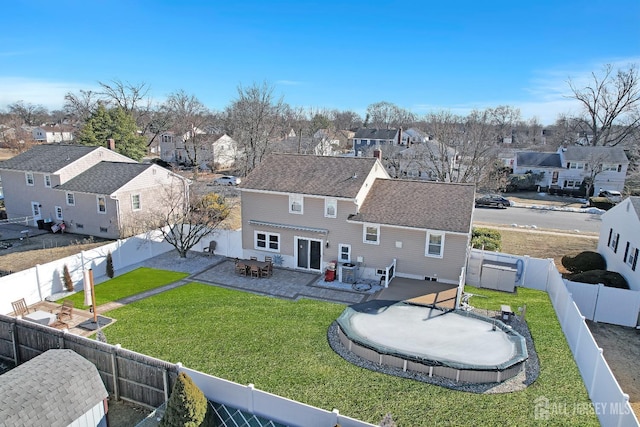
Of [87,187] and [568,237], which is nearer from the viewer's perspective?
[87,187]

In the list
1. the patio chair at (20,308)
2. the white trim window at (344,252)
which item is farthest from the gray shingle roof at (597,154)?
the patio chair at (20,308)

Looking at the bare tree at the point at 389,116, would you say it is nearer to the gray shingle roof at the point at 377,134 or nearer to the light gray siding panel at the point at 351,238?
the gray shingle roof at the point at 377,134

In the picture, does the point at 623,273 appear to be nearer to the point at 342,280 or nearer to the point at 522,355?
the point at 522,355

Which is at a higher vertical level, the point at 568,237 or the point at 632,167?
the point at 632,167

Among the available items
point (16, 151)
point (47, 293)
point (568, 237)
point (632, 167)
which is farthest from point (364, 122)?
point (47, 293)

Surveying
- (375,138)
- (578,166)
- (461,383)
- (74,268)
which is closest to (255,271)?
(74,268)

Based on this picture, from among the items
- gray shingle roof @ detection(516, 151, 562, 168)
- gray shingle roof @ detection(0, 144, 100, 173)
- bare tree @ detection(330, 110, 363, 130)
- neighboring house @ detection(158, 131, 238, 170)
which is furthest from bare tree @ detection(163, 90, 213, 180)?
bare tree @ detection(330, 110, 363, 130)

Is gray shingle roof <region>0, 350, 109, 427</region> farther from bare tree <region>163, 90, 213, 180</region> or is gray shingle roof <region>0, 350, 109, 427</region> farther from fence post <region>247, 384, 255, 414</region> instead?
bare tree <region>163, 90, 213, 180</region>
